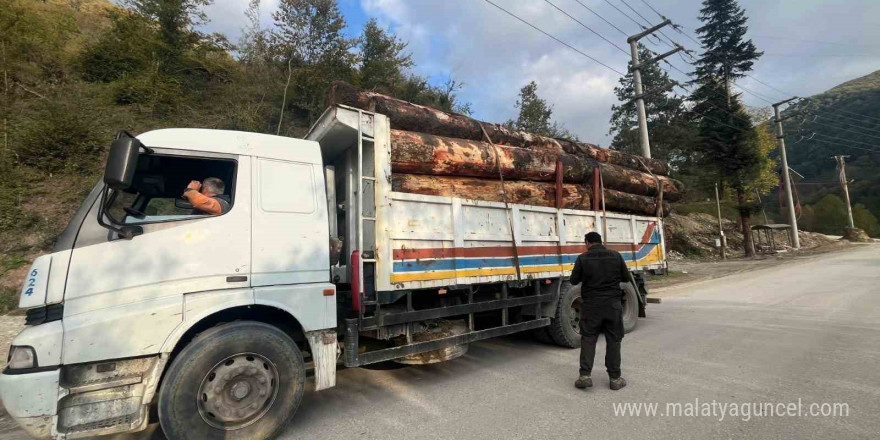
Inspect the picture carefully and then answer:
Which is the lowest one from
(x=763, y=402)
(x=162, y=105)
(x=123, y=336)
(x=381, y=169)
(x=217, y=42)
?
(x=763, y=402)

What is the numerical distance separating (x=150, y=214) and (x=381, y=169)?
1863mm

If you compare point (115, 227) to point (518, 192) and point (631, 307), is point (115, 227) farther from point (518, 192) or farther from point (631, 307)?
point (631, 307)

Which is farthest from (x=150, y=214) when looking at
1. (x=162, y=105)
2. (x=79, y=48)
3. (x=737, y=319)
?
(x=79, y=48)

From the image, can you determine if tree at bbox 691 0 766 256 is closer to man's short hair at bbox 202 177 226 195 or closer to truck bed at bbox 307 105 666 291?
truck bed at bbox 307 105 666 291

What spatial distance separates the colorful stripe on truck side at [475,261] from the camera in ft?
12.6

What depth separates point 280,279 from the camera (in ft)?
10.5

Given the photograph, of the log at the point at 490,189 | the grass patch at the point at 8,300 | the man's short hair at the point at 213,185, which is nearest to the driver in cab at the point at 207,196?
the man's short hair at the point at 213,185

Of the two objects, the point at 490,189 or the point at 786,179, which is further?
the point at 786,179

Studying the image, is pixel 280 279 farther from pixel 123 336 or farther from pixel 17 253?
pixel 17 253

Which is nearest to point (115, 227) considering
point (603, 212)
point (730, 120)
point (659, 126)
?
point (603, 212)

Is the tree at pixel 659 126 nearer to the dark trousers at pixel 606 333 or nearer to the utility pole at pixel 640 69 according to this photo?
the utility pole at pixel 640 69

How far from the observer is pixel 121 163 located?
2.56 m

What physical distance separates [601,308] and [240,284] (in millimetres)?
3348

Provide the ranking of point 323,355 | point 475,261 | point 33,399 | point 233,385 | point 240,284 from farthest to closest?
point 475,261, point 323,355, point 240,284, point 233,385, point 33,399
